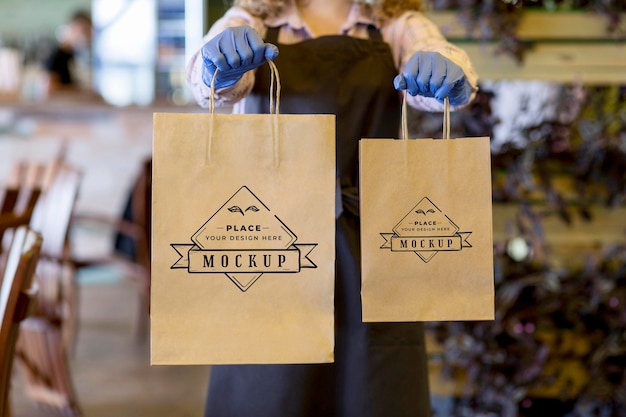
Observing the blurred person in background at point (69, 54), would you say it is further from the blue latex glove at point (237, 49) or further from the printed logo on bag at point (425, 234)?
the printed logo on bag at point (425, 234)

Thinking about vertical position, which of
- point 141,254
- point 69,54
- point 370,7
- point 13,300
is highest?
point 69,54

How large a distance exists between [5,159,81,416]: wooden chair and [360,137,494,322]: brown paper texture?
1.89 metres

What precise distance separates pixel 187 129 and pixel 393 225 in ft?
1.02

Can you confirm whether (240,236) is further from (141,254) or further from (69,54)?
(69,54)

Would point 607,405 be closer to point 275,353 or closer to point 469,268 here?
point 469,268

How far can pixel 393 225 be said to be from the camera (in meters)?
1.08

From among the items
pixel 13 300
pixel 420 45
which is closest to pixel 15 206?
pixel 13 300

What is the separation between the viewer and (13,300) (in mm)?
1140

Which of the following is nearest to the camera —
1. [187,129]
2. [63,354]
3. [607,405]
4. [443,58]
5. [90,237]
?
[187,129]

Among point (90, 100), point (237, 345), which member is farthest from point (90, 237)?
point (237, 345)

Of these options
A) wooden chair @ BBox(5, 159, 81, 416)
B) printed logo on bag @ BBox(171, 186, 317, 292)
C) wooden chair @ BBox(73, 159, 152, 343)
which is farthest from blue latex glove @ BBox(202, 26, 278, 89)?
wooden chair @ BBox(73, 159, 152, 343)

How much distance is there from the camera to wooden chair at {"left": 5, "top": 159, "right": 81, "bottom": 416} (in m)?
2.73

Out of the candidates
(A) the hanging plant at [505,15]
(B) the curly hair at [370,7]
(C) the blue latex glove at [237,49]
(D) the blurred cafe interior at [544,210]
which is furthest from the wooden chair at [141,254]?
(C) the blue latex glove at [237,49]

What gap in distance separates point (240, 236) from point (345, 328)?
0.32 metres
